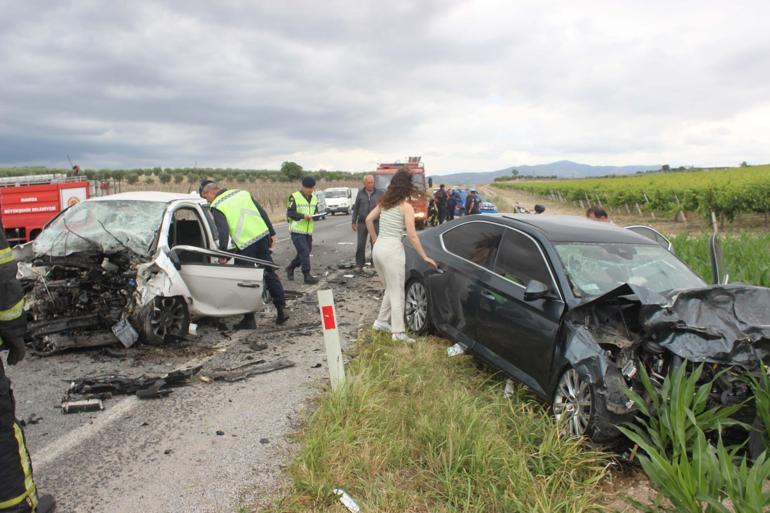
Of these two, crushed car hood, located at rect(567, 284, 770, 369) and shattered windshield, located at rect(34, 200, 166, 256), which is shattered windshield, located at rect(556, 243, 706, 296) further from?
shattered windshield, located at rect(34, 200, 166, 256)

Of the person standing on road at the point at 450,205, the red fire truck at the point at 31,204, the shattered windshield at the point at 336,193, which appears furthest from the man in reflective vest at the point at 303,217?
the shattered windshield at the point at 336,193

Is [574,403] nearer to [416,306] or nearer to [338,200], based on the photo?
[416,306]

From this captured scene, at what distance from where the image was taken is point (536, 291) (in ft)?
14.0

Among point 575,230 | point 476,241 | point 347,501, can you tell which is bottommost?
point 347,501

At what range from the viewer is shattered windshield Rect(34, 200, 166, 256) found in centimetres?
608

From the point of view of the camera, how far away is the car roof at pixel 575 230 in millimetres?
5039

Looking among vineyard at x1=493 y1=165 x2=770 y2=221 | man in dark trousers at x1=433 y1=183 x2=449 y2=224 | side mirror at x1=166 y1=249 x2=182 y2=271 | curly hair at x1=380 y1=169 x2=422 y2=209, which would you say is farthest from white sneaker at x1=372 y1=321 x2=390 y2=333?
vineyard at x1=493 y1=165 x2=770 y2=221

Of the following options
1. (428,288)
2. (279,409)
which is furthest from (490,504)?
(428,288)

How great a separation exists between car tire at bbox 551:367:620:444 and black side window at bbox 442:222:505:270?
1.53 m

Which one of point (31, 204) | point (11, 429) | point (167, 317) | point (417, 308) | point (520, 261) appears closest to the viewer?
point (11, 429)

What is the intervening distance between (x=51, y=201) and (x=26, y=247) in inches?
421

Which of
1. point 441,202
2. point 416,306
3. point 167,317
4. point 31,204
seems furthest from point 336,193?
point 167,317

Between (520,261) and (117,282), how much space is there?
409 centimetres

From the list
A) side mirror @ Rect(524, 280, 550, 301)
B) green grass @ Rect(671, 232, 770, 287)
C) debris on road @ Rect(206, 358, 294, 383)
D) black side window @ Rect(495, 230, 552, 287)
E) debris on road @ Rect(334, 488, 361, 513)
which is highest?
black side window @ Rect(495, 230, 552, 287)
